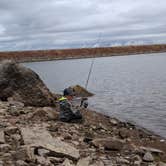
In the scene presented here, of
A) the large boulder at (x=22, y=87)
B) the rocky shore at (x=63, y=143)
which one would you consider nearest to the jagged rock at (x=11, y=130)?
the rocky shore at (x=63, y=143)

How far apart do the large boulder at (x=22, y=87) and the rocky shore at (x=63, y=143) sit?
1.54 feet

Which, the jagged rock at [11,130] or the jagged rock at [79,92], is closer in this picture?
the jagged rock at [11,130]

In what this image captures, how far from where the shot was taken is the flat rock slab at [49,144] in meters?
8.72

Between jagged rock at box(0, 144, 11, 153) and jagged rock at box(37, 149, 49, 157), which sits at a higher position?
jagged rock at box(0, 144, 11, 153)

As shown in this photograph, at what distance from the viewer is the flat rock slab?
28.6 feet

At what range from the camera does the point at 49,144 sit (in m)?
9.13

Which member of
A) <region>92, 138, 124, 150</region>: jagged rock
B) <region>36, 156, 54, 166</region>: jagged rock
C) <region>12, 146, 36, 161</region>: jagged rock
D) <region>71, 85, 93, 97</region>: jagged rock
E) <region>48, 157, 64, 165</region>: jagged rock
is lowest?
<region>71, 85, 93, 97</region>: jagged rock

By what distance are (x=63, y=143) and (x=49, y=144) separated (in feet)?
1.76

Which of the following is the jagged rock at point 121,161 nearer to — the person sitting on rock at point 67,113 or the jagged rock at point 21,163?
the jagged rock at point 21,163

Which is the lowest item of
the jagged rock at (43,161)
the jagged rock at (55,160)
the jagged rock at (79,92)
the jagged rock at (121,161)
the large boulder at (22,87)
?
the jagged rock at (79,92)

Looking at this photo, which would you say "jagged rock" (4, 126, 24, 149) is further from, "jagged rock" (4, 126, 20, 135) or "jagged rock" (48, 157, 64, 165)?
"jagged rock" (48, 157, 64, 165)

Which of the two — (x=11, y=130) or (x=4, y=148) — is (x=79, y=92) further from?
(x=4, y=148)

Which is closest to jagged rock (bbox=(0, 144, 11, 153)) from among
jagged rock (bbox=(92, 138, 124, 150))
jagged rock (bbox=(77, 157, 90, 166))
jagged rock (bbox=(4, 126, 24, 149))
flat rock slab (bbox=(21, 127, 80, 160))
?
jagged rock (bbox=(4, 126, 24, 149))

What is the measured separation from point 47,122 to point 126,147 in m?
3.31
